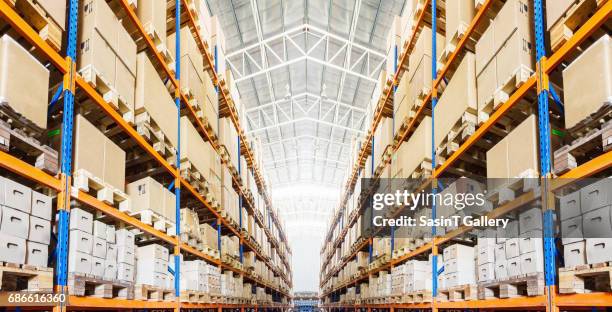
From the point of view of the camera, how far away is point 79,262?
396cm

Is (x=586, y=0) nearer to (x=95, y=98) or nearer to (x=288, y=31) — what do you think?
(x=95, y=98)

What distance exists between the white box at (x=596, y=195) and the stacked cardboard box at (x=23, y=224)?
138 inches

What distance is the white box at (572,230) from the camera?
339 cm

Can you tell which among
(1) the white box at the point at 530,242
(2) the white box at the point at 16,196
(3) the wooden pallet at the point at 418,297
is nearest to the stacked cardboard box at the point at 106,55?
(2) the white box at the point at 16,196

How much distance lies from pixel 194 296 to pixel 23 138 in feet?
13.2

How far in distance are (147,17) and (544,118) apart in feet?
12.9

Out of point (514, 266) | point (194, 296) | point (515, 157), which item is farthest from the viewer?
point (194, 296)

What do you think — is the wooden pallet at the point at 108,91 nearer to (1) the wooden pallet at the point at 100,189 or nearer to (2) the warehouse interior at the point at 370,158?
(2) the warehouse interior at the point at 370,158

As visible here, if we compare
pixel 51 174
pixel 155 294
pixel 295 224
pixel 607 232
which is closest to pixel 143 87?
pixel 51 174

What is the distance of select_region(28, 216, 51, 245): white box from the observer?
11.5 feet

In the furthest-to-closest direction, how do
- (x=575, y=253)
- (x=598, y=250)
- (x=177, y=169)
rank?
(x=177, y=169), (x=575, y=253), (x=598, y=250)

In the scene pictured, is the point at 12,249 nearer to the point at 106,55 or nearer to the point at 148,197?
the point at 106,55

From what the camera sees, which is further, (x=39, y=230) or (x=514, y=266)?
(x=514, y=266)

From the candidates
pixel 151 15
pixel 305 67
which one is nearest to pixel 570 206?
pixel 151 15
